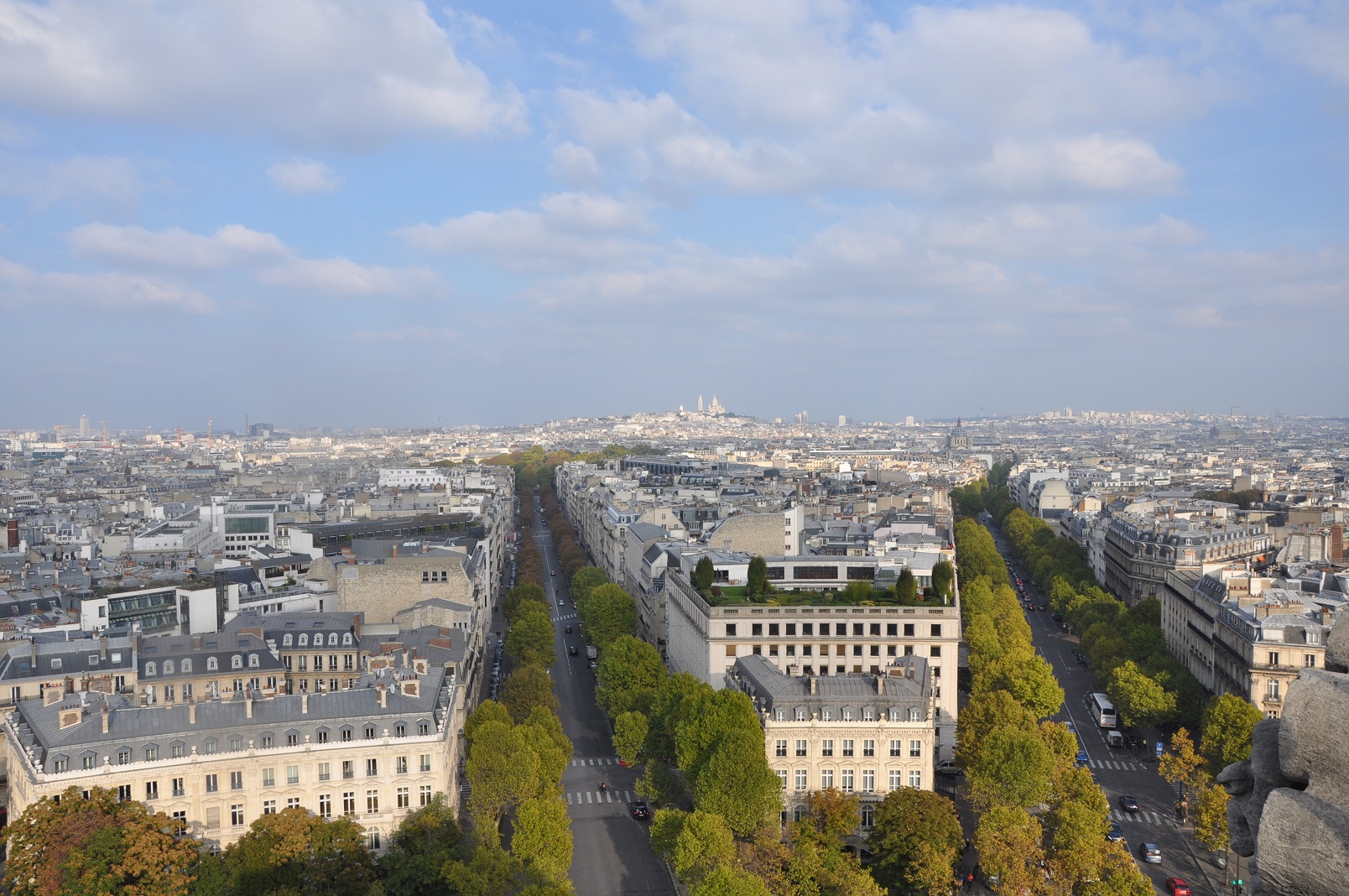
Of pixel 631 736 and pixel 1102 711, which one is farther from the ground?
pixel 631 736

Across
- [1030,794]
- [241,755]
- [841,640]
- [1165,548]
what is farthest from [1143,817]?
[1165,548]

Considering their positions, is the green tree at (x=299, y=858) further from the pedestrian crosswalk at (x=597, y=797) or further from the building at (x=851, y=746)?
the building at (x=851, y=746)

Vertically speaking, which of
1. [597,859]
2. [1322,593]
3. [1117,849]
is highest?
[1322,593]

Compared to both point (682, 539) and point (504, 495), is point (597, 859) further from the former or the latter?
point (504, 495)

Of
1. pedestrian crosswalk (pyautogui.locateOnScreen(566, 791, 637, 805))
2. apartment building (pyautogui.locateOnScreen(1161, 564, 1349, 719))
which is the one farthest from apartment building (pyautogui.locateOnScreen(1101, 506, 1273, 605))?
pedestrian crosswalk (pyautogui.locateOnScreen(566, 791, 637, 805))

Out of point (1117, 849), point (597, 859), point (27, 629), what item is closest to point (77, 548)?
point (27, 629)

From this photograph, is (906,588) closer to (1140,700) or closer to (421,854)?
(1140,700)

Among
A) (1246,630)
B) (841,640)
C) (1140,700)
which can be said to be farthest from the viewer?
(1140,700)
